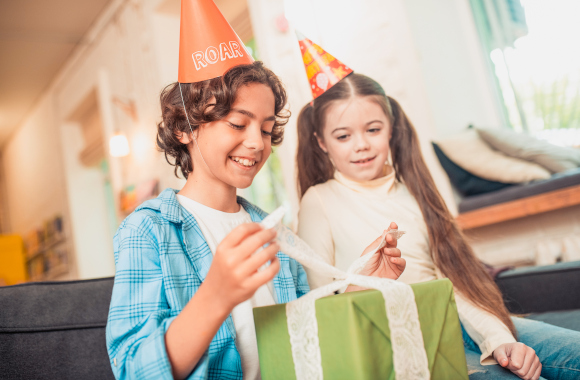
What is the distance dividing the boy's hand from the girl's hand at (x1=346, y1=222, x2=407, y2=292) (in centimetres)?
30

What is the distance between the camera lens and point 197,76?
0.85 m

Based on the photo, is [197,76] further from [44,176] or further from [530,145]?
[44,176]

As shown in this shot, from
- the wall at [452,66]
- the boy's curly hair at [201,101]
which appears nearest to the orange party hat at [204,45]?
the boy's curly hair at [201,101]

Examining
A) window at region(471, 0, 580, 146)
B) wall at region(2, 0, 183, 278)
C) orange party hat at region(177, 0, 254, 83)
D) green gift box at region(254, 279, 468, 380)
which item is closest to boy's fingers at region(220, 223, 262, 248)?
green gift box at region(254, 279, 468, 380)

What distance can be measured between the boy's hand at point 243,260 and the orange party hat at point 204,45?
0.42 m

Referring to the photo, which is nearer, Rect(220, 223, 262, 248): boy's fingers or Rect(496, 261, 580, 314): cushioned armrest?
Rect(220, 223, 262, 248): boy's fingers

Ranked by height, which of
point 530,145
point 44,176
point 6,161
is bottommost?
point 530,145

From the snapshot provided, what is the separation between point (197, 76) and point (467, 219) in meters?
1.45

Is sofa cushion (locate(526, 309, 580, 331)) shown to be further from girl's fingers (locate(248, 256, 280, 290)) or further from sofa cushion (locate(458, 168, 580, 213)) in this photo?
girl's fingers (locate(248, 256, 280, 290))

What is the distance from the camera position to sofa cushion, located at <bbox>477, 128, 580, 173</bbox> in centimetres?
183

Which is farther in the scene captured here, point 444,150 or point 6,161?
point 6,161

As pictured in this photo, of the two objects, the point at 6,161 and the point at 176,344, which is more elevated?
the point at 6,161

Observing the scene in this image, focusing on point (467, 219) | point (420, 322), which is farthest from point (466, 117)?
point (420, 322)

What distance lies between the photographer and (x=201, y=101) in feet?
2.83
